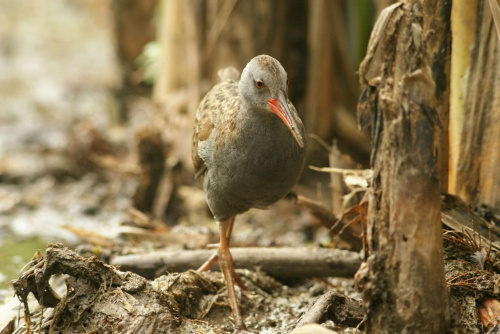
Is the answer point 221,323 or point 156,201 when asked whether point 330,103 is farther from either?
point 221,323

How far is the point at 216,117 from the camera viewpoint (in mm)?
4254

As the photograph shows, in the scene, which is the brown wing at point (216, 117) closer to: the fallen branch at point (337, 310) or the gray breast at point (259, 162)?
the gray breast at point (259, 162)

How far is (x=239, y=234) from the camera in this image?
20.6ft

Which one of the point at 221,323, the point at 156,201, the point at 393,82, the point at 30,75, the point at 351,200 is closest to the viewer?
the point at 393,82

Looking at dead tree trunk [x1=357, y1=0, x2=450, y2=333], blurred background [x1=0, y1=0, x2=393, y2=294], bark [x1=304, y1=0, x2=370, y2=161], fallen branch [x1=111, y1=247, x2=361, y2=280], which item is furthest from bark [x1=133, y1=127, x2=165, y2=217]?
dead tree trunk [x1=357, y1=0, x2=450, y2=333]

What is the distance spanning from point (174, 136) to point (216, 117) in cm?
346

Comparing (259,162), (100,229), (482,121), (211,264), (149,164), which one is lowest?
(100,229)

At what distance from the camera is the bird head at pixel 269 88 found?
3596 mm

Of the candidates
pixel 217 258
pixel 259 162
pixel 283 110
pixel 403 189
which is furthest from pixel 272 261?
pixel 403 189

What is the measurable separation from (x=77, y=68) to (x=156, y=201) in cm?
713

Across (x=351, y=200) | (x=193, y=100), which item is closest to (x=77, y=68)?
(x=193, y=100)

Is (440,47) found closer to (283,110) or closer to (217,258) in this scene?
(283,110)

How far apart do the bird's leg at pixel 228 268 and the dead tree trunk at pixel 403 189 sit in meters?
1.27

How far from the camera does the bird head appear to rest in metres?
3.60
